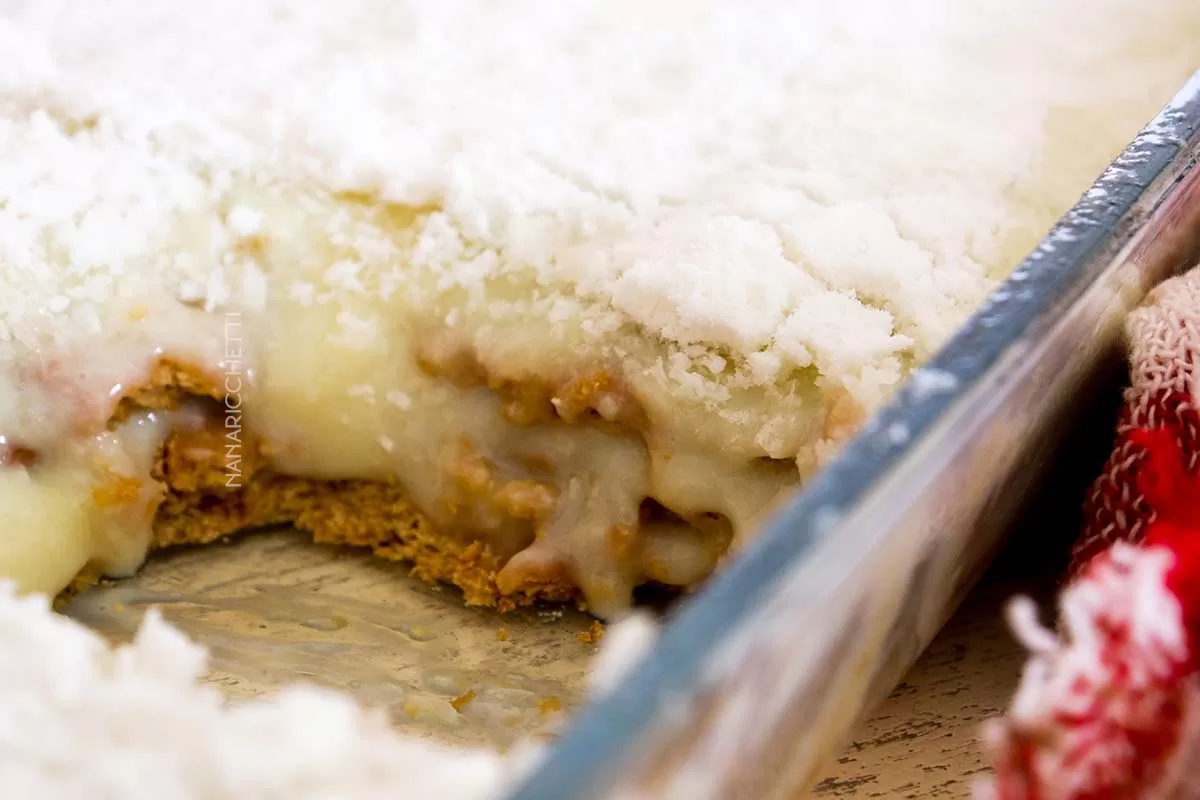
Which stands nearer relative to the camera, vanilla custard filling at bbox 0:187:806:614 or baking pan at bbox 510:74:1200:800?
baking pan at bbox 510:74:1200:800

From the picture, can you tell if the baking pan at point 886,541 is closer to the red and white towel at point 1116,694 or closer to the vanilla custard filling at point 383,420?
the red and white towel at point 1116,694

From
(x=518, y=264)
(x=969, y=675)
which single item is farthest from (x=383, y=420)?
(x=969, y=675)

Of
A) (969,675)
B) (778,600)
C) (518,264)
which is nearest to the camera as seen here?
(778,600)

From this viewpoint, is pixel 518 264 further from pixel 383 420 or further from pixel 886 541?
pixel 886 541

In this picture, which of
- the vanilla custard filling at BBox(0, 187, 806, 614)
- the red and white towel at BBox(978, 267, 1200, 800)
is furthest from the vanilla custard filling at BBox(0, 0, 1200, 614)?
the red and white towel at BBox(978, 267, 1200, 800)

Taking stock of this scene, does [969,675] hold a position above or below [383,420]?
below

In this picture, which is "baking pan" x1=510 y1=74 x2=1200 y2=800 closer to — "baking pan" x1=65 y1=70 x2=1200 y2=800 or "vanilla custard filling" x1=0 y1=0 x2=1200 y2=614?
"baking pan" x1=65 y1=70 x2=1200 y2=800

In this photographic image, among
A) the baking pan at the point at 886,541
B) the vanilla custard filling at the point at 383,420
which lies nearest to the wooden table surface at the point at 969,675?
the baking pan at the point at 886,541

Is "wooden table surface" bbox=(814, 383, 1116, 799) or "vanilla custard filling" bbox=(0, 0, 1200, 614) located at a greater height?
"vanilla custard filling" bbox=(0, 0, 1200, 614)

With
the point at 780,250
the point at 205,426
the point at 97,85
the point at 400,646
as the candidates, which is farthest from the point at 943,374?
the point at 97,85
